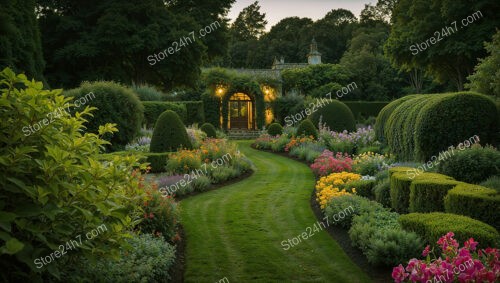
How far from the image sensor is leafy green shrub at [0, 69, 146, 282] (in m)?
2.79

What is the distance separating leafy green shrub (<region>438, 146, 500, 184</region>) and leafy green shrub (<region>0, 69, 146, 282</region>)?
21.9 ft

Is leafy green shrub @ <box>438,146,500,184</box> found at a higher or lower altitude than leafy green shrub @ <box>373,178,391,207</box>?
Answer: higher

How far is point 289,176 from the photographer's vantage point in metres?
13.0

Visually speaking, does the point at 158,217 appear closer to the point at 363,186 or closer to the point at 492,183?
the point at 363,186

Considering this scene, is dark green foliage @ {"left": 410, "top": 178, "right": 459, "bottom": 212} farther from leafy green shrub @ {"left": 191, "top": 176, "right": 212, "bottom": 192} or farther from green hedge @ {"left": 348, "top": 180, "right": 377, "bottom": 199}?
leafy green shrub @ {"left": 191, "top": 176, "right": 212, "bottom": 192}

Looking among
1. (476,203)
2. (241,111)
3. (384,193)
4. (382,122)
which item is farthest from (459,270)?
(241,111)

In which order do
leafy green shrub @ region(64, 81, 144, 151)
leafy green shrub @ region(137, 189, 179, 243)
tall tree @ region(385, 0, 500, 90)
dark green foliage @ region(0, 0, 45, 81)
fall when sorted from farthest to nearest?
tall tree @ region(385, 0, 500, 90)
dark green foliage @ region(0, 0, 45, 81)
leafy green shrub @ region(64, 81, 144, 151)
leafy green shrub @ region(137, 189, 179, 243)

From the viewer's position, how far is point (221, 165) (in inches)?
497

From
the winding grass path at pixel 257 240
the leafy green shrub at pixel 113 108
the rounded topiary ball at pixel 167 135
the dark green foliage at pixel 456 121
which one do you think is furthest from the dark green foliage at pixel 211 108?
the dark green foliage at pixel 456 121

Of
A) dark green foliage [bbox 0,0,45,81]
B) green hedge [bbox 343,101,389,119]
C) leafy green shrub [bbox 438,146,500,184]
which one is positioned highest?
dark green foliage [bbox 0,0,45,81]

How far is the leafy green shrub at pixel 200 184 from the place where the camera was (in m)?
10.7

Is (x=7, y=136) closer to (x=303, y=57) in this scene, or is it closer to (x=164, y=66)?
(x=164, y=66)

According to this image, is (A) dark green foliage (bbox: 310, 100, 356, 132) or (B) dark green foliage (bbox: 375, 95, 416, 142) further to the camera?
(A) dark green foliage (bbox: 310, 100, 356, 132)

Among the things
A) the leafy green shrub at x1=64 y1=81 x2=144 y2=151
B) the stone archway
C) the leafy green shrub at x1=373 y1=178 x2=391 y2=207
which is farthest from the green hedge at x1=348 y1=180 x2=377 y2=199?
the stone archway
